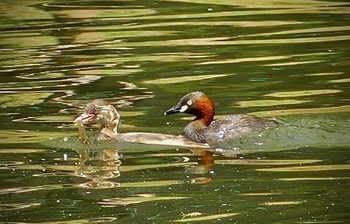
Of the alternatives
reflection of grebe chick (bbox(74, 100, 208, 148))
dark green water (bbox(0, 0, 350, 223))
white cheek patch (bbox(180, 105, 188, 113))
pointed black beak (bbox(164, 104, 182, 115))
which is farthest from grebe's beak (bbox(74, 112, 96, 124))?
white cheek patch (bbox(180, 105, 188, 113))

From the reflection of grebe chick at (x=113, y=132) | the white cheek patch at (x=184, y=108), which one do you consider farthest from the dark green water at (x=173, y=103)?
the white cheek patch at (x=184, y=108)

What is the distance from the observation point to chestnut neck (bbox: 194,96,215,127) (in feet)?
37.0

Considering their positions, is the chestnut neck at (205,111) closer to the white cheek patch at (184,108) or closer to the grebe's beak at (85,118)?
the white cheek patch at (184,108)

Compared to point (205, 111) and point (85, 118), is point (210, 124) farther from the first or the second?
point (85, 118)

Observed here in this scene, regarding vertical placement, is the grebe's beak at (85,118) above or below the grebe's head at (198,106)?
below

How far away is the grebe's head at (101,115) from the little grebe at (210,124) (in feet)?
1.80

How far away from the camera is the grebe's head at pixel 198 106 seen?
11281 mm

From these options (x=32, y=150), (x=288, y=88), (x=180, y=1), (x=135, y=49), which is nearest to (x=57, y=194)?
(x=32, y=150)

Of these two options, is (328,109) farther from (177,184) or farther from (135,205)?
(135,205)

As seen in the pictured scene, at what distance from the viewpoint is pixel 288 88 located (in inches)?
520

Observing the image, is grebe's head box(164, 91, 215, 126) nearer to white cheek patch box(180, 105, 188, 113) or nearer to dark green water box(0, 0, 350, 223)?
white cheek patch box(180, 105, 188, 113)

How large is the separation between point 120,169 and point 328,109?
2533mm

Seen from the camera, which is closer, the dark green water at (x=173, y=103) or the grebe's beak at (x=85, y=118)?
the dark green water at (x=173, y=103)

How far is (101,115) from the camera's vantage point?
1145 centimetres
